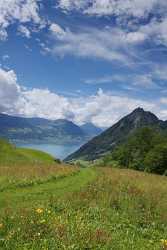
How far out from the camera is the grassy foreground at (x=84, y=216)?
13594 mm

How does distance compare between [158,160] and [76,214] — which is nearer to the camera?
[76,214]

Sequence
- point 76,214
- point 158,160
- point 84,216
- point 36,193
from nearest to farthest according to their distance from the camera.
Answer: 1. point 84,216
2. point 76,214
3. point 36,193
4. point 158,160

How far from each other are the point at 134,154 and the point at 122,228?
11805 centimetres

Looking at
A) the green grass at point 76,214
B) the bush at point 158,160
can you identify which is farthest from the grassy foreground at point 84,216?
the bush at point 158,160

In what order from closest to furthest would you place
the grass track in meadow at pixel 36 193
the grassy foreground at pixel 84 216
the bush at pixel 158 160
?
1. the grassy foreground at pixel 84 216
2. the grass track in meadow at pixel 36 193
3. the bush at pixel 158 160

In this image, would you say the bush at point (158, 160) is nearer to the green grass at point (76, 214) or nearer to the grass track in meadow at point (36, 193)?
the green grass at point (76, 214)

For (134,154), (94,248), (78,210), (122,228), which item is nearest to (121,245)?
(94,248)

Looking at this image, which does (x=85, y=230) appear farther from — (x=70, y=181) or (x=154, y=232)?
(x=70, y=181)

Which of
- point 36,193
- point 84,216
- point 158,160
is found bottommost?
point 84,216

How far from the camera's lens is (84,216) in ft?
59.3

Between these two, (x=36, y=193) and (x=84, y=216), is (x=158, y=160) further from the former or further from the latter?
(x=84, y=216)

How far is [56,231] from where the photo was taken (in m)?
14.0

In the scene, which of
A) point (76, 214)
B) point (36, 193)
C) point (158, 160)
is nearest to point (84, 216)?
point (76, 214)

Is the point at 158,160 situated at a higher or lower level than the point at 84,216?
higher
